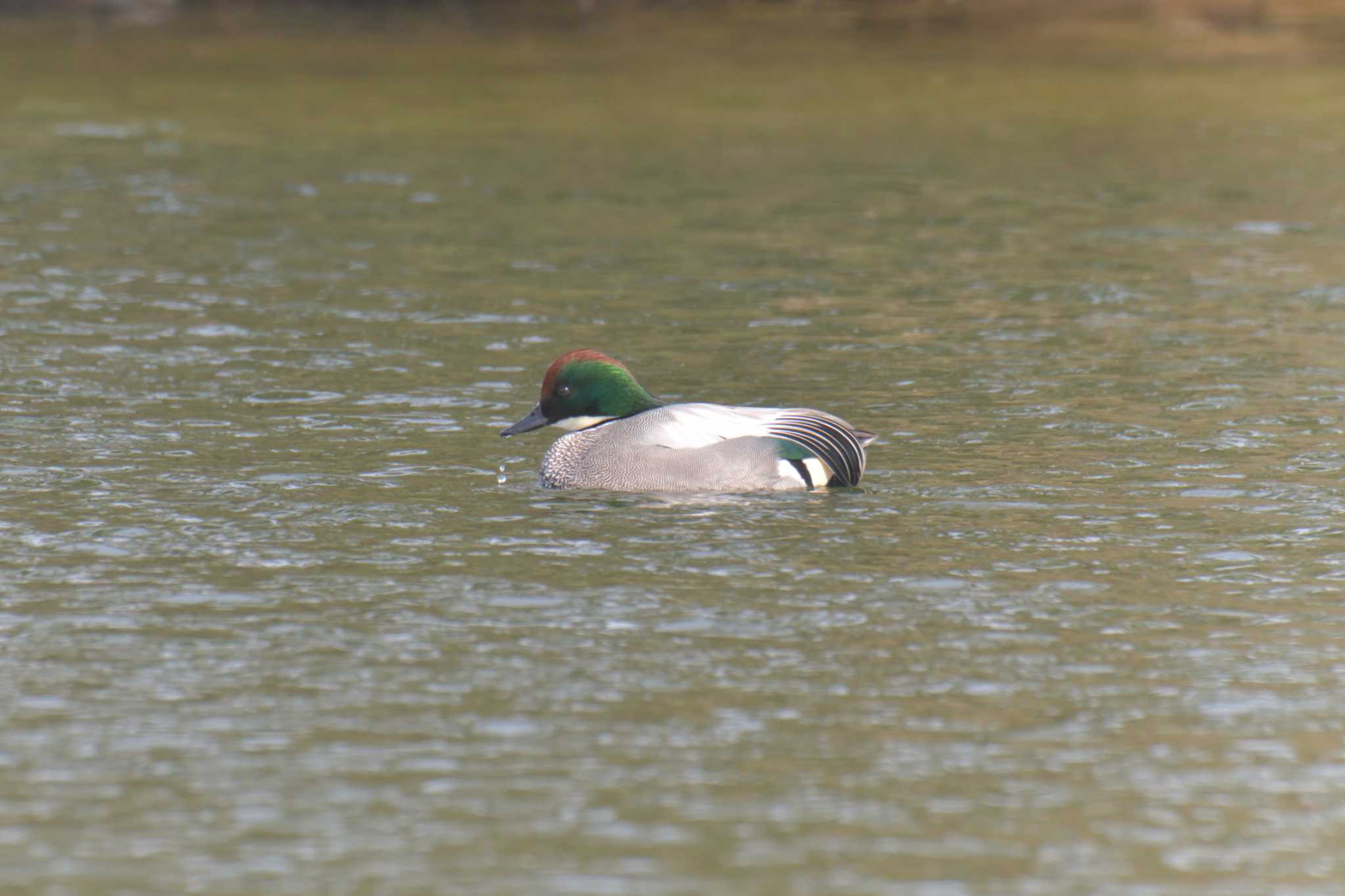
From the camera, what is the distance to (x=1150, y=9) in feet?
115

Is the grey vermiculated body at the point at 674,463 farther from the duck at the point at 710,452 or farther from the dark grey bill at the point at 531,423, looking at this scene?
the dark grey bill at the point at 531,423

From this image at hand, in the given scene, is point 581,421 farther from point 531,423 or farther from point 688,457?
point 688,457

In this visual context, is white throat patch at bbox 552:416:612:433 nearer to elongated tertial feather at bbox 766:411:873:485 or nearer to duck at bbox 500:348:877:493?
duck at bbox 500:348:877:493

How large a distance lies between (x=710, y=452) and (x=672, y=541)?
883mm

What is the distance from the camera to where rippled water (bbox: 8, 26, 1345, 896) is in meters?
6.81

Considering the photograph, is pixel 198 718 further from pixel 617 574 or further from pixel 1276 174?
pixel 1276 174

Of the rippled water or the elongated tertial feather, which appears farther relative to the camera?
the elongated tertial feather

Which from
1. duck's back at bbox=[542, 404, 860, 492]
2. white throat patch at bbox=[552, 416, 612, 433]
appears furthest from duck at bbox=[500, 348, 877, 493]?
white throat patch at bbox=[552, 416, 612, 433]

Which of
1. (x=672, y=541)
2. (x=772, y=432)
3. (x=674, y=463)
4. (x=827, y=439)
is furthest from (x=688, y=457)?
(x=672, y=541)

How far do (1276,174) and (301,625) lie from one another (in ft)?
47.9

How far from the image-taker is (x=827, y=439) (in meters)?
10.7

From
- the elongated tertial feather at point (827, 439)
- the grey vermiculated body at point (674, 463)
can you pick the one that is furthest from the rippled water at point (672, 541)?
the elongated tertial feather at point (827, 439)

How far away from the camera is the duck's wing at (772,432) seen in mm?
10680

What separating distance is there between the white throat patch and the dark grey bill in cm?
7
